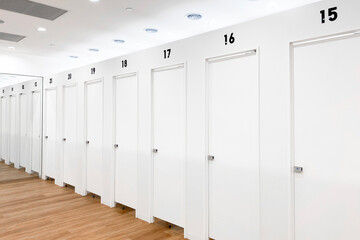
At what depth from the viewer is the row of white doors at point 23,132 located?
682cm

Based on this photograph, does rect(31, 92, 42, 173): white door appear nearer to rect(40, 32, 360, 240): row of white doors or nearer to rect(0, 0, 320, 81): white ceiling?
rect(0, 0, 320, 81): white ceiling

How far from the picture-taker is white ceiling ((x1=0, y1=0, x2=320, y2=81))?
391cm

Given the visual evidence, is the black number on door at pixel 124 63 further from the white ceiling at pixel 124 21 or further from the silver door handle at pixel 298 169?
the silver door handle at pixel 298 169

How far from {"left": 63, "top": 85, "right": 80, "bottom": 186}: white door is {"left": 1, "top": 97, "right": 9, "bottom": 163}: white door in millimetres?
1671

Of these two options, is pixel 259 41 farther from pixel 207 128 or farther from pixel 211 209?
A: pixel 211 209

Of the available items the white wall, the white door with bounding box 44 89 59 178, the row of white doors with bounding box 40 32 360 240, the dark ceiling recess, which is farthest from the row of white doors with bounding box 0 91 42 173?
the white wall

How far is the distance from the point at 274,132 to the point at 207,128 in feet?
2.91

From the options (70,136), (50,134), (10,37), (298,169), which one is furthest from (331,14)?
(50,134)

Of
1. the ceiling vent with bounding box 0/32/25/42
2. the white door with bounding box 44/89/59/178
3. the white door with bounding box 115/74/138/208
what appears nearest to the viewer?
the white door with bounding box 115/74/138/208

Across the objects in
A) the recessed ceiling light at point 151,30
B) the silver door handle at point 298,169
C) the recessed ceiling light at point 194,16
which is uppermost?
the recessed ceiling light at point 151,30

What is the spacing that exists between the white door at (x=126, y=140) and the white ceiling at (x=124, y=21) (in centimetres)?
97

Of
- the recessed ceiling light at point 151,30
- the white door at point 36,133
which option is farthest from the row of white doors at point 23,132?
the recessed ceiling light at point 151,30

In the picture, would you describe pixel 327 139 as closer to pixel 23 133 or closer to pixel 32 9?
pixel 32 9

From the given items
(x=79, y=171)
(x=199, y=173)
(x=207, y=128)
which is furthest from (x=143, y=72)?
(x=79, y=171)
